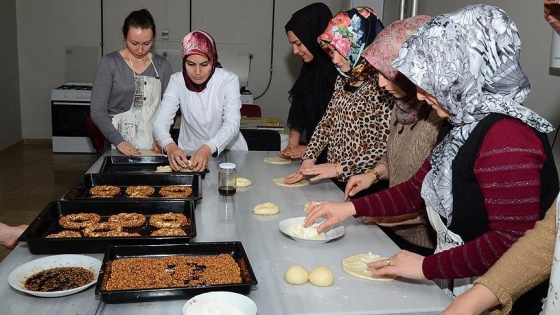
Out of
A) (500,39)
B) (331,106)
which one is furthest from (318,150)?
(500,39)

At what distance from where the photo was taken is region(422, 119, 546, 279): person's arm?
1230mm

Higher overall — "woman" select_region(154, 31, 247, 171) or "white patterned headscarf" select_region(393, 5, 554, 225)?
"white patterned headscarf" select_region(393, 5, 554, 225)

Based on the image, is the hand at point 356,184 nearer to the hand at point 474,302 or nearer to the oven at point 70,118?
the hand at point 474,302

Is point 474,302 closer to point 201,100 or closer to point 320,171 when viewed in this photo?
point 320,171

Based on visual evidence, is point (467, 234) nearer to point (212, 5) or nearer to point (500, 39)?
point (500, 39)

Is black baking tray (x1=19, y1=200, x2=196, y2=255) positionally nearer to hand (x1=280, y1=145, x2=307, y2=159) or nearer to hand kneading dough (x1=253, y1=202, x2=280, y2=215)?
hand kneading dough (x1=253, y1=202, x2=280, y2=215)

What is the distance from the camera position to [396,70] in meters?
1.96

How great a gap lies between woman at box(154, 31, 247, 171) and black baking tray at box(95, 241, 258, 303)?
1.22m

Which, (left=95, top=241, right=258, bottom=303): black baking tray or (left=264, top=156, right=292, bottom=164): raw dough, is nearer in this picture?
(left=95, top=241, right=258, bottom=303): black baking tray

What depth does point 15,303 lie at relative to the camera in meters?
1.21

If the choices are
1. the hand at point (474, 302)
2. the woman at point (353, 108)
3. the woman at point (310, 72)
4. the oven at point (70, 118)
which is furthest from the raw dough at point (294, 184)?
the oven at point (70, 118)

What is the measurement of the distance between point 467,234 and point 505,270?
1.01ft

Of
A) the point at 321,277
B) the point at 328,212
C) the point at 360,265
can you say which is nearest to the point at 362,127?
the point at 328,212

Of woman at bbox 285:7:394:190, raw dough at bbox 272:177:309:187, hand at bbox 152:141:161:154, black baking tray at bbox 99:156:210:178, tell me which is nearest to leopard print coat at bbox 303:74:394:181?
woman at bbox 285:7:394:190
